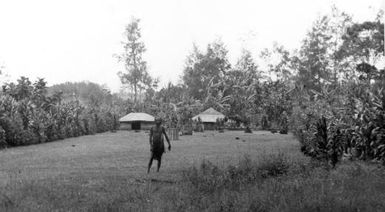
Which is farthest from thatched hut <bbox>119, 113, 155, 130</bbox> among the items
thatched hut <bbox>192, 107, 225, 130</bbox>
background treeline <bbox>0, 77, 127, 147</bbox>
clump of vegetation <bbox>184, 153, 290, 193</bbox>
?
clump of vegetation <bbox>184, 153, 290, 193</bbox>

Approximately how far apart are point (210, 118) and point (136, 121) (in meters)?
6.95

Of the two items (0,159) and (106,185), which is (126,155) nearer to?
(0,159)

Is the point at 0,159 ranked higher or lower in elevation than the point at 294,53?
lower

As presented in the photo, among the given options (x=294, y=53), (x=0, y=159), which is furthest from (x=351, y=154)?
(x=294, y=53)

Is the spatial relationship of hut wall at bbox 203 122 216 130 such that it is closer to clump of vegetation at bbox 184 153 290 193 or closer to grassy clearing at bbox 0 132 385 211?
grassy clearing at bbox 0 132 385 211

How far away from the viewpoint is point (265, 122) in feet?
144

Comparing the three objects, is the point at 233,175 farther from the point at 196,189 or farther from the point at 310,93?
the point at 310,93

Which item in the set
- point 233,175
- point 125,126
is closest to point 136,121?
point 125,126

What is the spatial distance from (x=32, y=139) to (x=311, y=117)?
49.5 ft

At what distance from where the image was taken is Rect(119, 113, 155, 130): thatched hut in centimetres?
4100

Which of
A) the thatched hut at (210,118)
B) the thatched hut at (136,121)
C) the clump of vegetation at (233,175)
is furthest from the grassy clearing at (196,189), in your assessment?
the thatched hut at (210,118)

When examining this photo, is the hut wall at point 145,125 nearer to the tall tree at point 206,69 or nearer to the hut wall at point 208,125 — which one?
the hut wall at point 208,125

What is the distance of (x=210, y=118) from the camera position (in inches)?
1688

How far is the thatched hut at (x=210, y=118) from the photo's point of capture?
42750 millimetres
